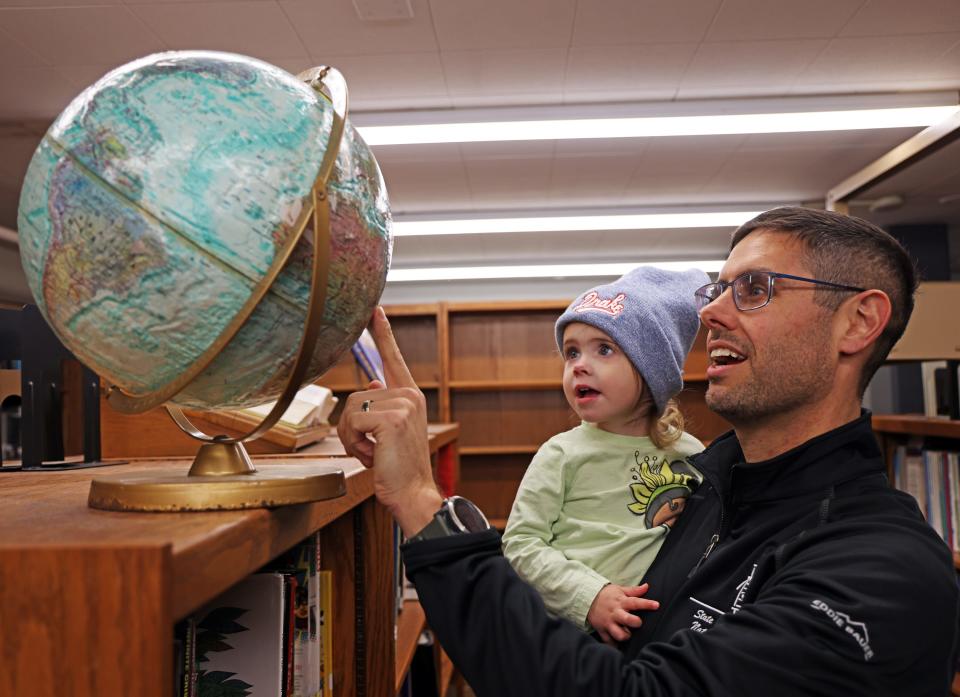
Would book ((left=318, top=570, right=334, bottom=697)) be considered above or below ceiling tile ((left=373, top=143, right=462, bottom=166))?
below

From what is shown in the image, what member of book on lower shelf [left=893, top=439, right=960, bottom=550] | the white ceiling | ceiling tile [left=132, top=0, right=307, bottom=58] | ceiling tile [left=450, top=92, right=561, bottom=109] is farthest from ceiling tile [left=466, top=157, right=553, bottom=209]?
book on lower shelf [left=893, top=439, right=960, bottom=550]

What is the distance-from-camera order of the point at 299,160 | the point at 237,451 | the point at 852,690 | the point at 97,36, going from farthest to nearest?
the point at 97,36 → the point at 852,690 → the point at 237,451 → the point at 299,160

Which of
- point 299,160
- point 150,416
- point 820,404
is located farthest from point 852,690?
point 150,416

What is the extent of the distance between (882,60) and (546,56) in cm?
191

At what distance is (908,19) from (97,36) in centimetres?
412

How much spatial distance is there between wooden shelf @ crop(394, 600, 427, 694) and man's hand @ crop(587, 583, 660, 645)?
63 centimetres

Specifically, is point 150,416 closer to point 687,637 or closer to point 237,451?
point 237,451

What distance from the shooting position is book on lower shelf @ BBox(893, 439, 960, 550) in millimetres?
3299

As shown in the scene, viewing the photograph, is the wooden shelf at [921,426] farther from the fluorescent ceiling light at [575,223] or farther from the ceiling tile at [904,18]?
the fluorescent ceiling light at [575,223]

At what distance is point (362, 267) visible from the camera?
78 cm

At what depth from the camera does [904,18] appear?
3.89 m

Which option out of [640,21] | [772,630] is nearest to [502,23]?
[640,21]

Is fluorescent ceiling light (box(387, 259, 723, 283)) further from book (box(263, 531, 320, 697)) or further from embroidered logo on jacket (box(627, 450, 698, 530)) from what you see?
book (box(263, 531, 320, 697))

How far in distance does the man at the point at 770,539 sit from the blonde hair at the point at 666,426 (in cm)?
37
